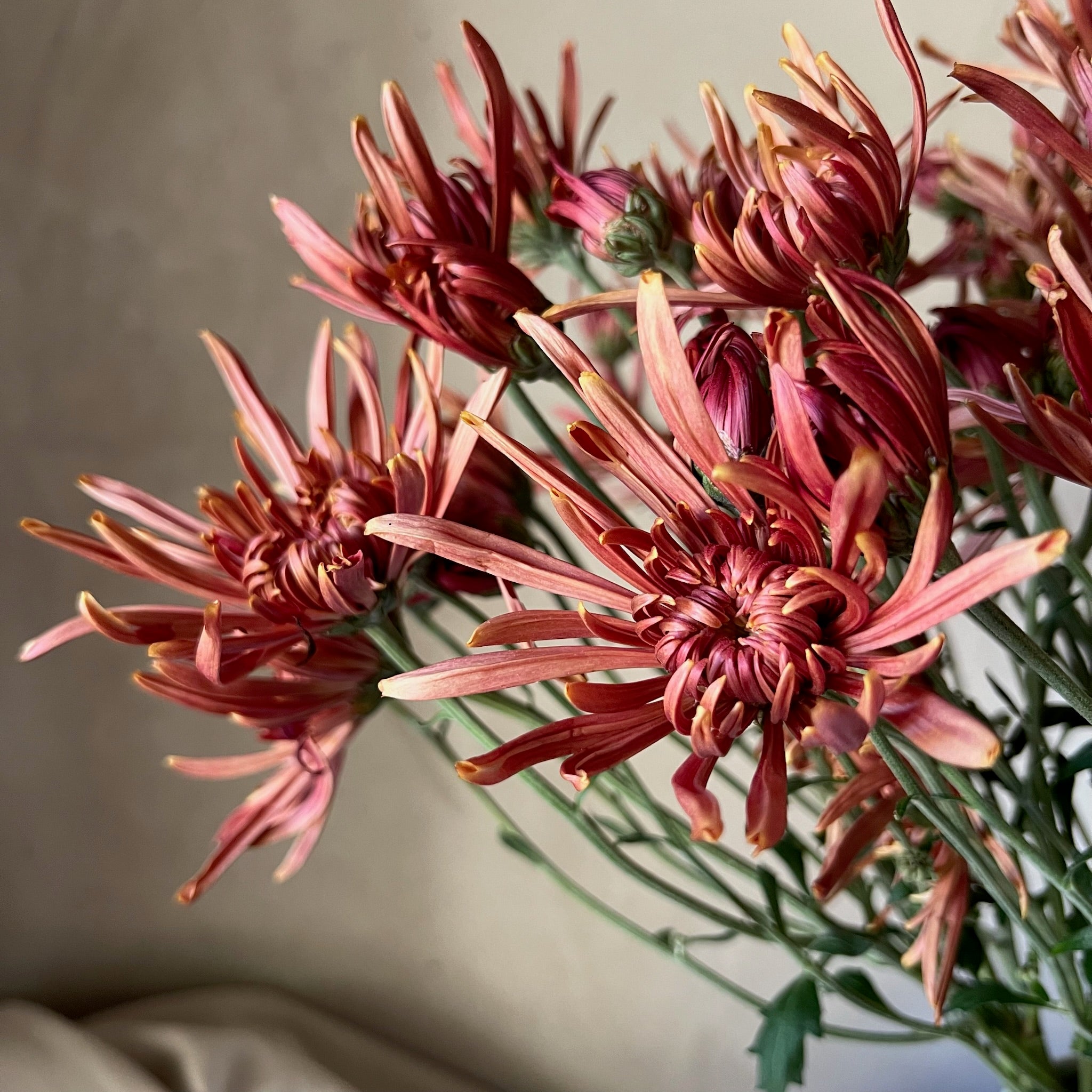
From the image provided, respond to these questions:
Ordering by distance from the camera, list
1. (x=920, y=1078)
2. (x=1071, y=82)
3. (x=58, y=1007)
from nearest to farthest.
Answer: (x=1071, y=82), (x=58, y=1007), (x=920, y=1078)

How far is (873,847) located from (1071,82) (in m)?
0.31

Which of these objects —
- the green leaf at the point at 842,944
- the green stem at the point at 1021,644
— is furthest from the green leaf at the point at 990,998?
the green stem at the point at 1021,644

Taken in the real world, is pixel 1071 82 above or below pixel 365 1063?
above

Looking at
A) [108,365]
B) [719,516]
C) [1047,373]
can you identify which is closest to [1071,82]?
[1047,373]

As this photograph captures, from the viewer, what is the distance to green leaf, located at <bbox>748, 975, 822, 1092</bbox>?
41cm

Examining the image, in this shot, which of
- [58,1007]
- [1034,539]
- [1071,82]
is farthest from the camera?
[58,1007]

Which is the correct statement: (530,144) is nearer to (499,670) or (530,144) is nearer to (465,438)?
(465,438)

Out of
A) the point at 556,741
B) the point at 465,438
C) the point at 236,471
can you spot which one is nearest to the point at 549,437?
the point at 465,438

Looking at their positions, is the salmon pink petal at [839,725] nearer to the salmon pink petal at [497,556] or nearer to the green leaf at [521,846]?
the salmon pink petal at [497,556]

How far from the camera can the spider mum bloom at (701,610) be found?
0.23m

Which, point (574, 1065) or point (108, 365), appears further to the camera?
point (574, 1065)

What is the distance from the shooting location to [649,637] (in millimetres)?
275

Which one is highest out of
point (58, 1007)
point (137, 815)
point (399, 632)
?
point (399, 632)

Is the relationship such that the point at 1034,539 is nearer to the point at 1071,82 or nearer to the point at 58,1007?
the point at 1071,82
